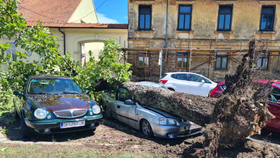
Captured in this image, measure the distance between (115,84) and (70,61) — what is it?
2.31 meters

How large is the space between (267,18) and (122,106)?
1480cm

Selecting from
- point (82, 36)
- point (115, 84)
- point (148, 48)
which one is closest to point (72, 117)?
point (115, 84)

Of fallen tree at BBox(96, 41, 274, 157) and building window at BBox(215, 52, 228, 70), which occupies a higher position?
building window at BBox(215, 52, 228, 70)

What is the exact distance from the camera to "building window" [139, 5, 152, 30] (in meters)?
14.4

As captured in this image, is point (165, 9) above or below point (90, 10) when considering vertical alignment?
below

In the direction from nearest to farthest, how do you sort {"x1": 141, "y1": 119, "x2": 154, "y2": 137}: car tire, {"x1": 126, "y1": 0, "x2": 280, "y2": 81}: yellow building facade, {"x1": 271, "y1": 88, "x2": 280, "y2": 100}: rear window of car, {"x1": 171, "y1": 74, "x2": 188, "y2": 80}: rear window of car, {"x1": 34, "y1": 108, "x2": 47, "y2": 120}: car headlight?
{"x1": 34, "y1": 108, "x2": 47, "y2": 120}: car headlight, {"x1": 141, "y1": 119, "x2": 154, "y2": 137}: car tire, {"x1": 271, "y1": 88, "x2": 280, "y2": 100}: rear window of car, {"x1": 171, "y1": 74, "x2": 188, "y2": 80}: rear window of car, {"x1": 126, "y1": 0, "x2": 280, "y2": 81}: yellow building facade

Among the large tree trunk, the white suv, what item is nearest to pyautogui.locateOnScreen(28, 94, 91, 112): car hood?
the large tree trunk

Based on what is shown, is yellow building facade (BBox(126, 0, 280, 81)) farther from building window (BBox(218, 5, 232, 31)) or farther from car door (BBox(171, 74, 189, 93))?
car door (BBox(171, 74, 189, 93))

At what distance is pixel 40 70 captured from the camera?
6219mm

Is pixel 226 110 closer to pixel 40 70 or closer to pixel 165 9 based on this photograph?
pixel 40 70

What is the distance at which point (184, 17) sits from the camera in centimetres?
1427

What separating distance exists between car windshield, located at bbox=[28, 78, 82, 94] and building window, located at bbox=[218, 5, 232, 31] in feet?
42.8

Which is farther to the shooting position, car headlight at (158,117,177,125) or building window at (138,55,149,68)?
building window at (138,55,149,68)

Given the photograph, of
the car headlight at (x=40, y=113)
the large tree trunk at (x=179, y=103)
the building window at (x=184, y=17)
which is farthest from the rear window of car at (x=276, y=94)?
the building window at (x=184, y=17)
